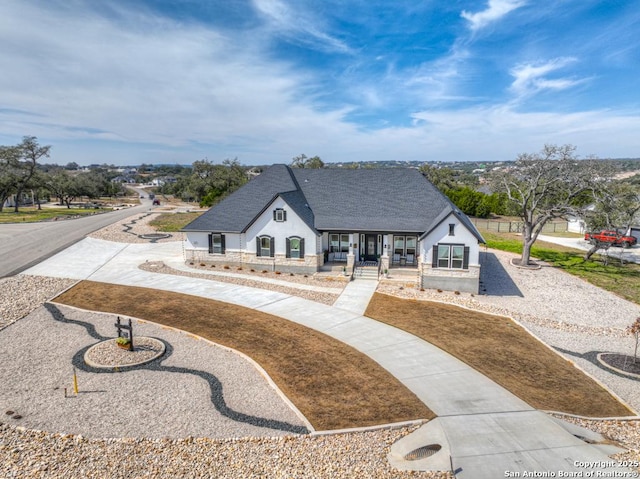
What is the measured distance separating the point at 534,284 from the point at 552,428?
63.1 feet

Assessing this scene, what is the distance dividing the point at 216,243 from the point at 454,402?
23.0 metres

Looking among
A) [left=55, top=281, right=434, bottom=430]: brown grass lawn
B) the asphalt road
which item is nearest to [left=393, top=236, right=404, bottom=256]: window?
[left=55, top=281, right=434, bottom=430]: brown grass lawn

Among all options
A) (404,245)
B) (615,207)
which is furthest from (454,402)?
(615,207)

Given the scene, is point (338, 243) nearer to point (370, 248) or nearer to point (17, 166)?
point (370, 248)

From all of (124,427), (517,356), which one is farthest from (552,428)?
(124,427)

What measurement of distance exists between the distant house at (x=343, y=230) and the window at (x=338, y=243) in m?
0.08

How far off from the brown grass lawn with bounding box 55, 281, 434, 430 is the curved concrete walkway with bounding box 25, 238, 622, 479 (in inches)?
29.7

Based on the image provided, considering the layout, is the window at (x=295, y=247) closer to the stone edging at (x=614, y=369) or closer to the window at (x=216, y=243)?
the window at (x=216, y=243)

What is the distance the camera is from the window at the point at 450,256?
2567cm

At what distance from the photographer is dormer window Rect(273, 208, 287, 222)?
2877 centimetres

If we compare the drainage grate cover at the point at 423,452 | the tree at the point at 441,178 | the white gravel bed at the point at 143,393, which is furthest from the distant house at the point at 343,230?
the tree at the point at 441,178

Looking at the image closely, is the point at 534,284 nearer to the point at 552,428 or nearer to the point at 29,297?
the point at 552,428

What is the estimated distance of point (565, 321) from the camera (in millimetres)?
21062

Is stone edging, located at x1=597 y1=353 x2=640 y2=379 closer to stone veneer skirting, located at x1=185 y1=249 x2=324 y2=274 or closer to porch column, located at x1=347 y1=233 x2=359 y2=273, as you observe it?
porch column, located at x1=347 y1=233 x2=359 y2=273
